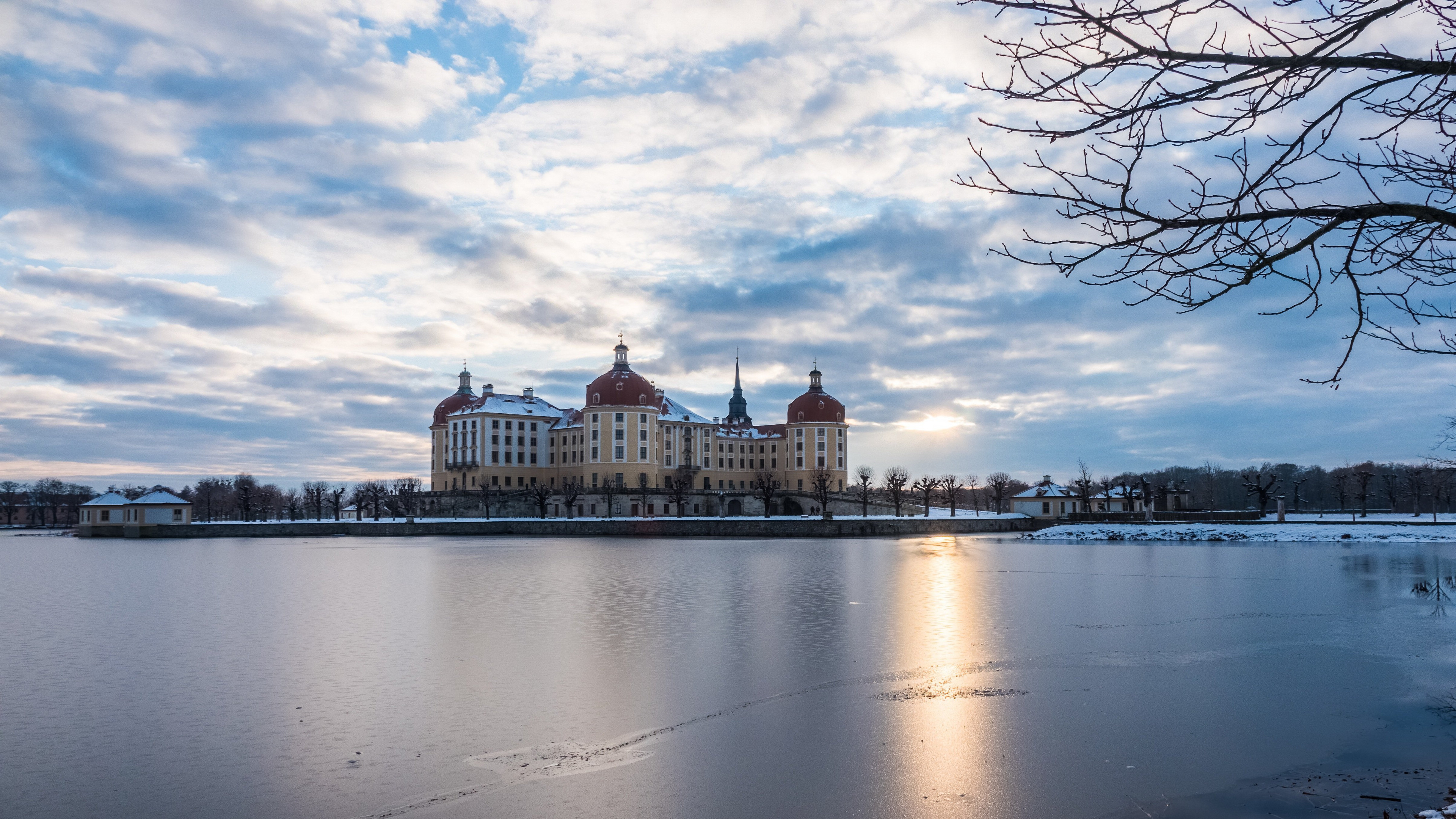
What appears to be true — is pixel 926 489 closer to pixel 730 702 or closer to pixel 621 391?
pixel 621 391

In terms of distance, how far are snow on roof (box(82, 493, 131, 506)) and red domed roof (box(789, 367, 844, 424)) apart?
65.7 meters

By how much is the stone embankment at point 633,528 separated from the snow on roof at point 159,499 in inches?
142

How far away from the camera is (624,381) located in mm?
98875

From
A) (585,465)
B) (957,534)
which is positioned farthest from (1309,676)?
(585,465)

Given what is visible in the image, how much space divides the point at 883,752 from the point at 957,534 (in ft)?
233

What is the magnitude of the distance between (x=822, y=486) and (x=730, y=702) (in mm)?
86695

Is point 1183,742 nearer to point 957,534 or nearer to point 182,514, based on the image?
point 957,534

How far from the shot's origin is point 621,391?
98062 millimetres

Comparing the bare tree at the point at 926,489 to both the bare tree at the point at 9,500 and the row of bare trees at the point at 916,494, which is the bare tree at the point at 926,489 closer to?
the row of bare trees at the point at 916,494

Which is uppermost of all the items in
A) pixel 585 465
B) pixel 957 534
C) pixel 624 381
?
pixel 624 381

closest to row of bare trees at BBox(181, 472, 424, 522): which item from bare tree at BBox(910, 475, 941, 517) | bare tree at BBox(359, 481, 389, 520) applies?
bare tree at BBox(359, 481, 389, 520)

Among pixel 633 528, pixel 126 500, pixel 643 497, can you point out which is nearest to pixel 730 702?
pixel 633 528

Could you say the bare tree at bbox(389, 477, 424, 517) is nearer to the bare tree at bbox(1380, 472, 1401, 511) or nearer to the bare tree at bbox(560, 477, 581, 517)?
the bare tree at bbox(560, 477, 581, 517)

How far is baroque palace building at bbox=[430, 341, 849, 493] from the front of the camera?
97750 mm
